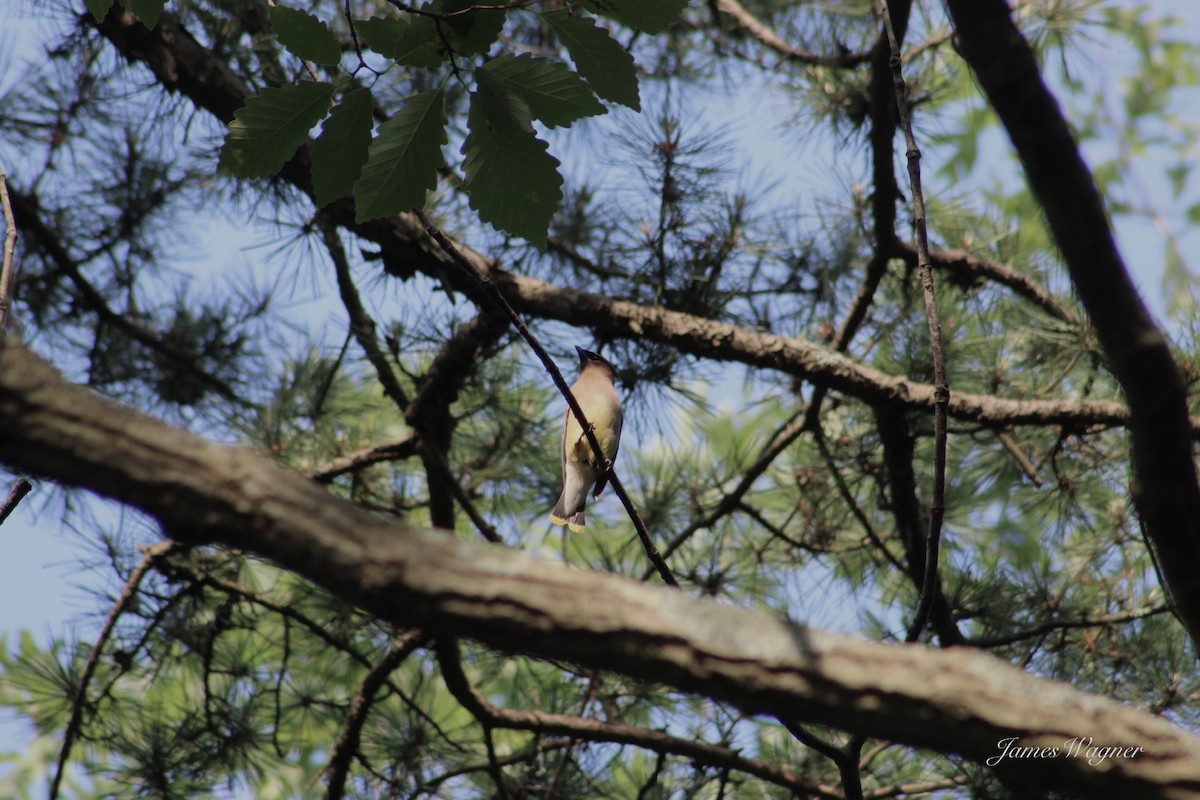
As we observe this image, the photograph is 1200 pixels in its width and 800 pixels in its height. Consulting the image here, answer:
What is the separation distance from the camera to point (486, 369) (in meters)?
4.09

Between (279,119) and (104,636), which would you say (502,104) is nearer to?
(279,119)

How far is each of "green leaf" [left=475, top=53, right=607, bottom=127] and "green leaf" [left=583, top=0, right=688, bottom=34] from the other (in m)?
0.11

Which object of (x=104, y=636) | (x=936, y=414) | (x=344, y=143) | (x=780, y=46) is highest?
(x=780, y=46)

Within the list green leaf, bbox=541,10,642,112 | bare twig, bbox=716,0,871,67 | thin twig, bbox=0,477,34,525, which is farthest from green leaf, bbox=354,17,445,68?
bare twig, bbox=716,0,871,67

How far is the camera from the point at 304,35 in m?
1.67

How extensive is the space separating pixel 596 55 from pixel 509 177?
0.26 metres

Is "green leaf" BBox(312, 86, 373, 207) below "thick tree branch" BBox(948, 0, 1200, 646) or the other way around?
the other way around

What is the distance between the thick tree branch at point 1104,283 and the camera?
3.97ft

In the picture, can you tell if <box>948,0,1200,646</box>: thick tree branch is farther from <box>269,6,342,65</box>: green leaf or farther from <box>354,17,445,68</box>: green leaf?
<box>269,6,342,65</box>: green leaf

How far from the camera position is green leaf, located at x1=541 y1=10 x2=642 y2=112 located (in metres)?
1.67

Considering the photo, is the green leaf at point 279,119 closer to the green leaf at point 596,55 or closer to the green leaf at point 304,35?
the green leaf at point 304,35

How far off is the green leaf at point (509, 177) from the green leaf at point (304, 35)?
10.1 inches

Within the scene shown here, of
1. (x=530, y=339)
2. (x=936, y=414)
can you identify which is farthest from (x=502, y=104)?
(x=936, y=414)

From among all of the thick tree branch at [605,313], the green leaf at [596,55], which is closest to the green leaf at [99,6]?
the green leaf at [596,55]
